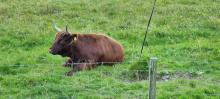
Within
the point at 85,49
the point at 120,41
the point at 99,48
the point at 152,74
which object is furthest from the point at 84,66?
the point at 152,74

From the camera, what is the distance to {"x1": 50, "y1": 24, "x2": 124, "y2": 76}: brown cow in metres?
13.8

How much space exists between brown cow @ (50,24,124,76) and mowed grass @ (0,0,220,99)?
29cm

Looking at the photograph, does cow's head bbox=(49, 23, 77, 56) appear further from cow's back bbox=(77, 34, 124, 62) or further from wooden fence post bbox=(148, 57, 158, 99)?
wooden fence post bbox=(148, 57, 158, 99)

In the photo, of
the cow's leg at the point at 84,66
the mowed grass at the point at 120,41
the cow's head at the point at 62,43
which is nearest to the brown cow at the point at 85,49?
the cow's head at the point at 62,43

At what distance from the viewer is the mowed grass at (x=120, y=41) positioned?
11.6m

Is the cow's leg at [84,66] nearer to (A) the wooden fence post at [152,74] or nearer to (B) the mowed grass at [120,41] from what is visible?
(B) the mowed grass at [120,41]

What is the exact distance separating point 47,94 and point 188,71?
10.4ft

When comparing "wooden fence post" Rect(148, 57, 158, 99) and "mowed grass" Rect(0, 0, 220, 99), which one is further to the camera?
"mowed grass" Rect(0, 0, 220, 99)

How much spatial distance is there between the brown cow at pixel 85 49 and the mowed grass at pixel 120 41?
0.94 feet

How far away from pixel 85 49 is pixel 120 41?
2297 mm

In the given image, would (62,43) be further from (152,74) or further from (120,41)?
(152,74)

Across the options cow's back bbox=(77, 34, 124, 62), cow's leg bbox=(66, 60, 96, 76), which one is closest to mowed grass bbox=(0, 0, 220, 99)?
cow's leg bbox=(66, 60, 96, 76)

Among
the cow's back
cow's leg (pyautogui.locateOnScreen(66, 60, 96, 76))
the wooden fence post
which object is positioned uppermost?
the wooden fence post

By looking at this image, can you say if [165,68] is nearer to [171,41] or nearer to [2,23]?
[171,41]
